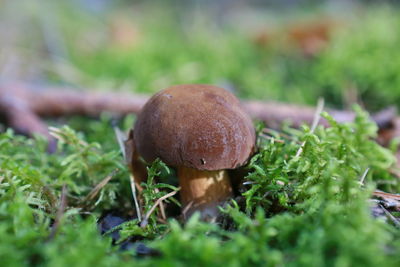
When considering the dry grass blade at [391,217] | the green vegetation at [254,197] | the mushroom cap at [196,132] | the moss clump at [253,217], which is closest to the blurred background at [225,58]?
the green vegetation at [254,197]

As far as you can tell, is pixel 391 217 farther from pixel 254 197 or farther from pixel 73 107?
pixel 73 107

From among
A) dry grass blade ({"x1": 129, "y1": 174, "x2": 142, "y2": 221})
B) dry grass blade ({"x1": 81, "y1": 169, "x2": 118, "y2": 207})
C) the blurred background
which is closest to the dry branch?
the blurred background

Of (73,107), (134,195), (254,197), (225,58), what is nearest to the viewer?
(254,197)

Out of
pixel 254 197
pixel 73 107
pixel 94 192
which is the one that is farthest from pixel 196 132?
pixel 73 107

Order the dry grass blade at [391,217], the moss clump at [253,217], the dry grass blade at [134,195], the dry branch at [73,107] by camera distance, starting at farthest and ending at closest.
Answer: the dry branch at [73,107]
the dry grass blade at [134,195]
the dry grass blade at [391,217]
the moss clump at [253,217]

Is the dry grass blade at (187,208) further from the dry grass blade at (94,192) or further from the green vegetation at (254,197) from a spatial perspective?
the dry grass blade at (94,192)

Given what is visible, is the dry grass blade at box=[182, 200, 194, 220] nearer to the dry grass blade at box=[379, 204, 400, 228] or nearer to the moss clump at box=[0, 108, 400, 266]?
the moss clump at box=[0, 108, 400, 266]
